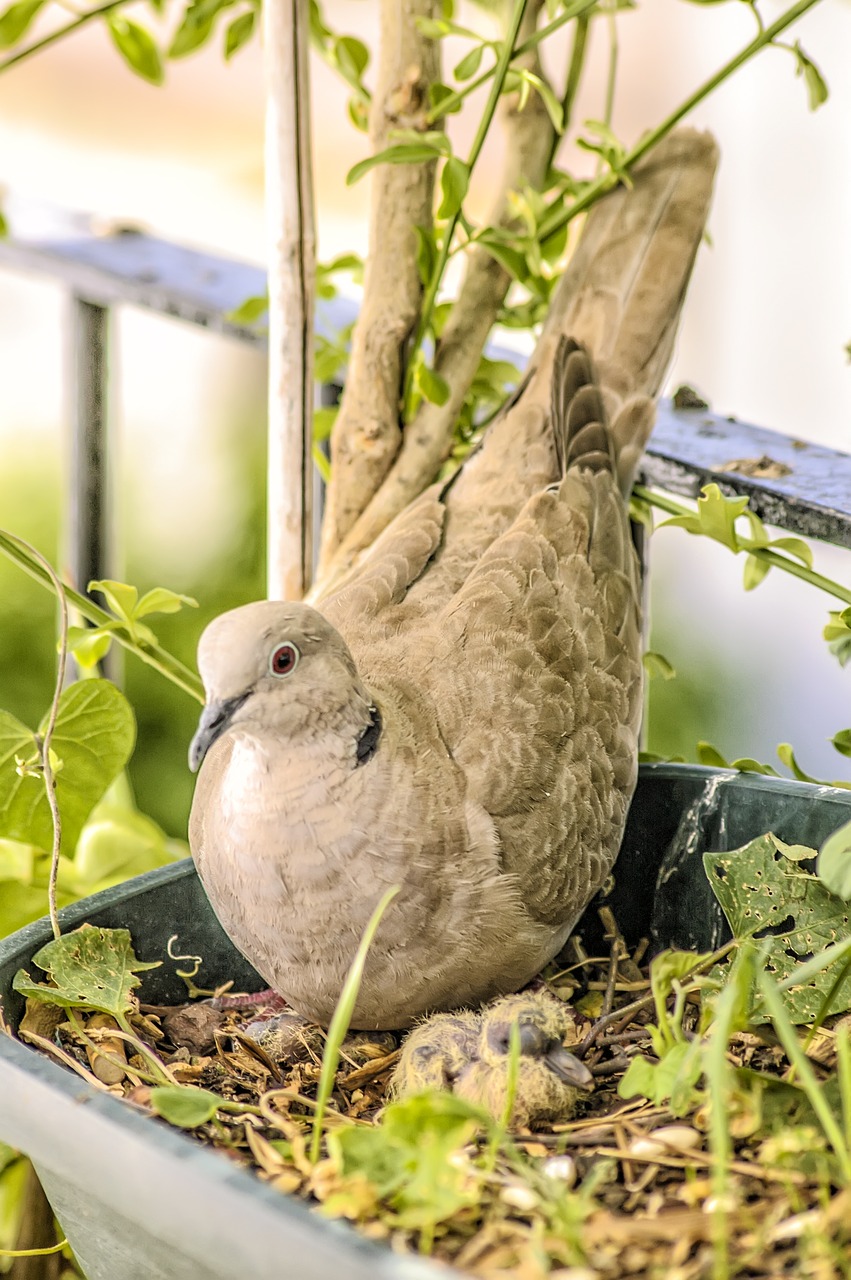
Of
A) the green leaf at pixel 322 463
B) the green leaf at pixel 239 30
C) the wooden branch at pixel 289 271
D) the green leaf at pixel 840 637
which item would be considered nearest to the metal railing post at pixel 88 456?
the green leaf at pixel 322 463

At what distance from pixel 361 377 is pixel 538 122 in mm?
360

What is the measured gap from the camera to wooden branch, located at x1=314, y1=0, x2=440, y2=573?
4.59 ft

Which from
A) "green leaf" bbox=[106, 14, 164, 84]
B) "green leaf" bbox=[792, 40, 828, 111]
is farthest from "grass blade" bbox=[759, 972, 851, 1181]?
"green leaf" bbox=[106, 14, 164, 84]

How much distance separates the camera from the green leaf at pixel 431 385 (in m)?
1.38

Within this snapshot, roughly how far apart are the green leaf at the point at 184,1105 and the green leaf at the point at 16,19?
1123mm

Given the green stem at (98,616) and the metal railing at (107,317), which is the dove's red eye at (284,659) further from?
the metal railing at (107,317)

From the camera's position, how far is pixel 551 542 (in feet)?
4.26

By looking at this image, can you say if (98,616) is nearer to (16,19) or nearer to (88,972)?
(88,972)

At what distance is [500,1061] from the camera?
0.95m

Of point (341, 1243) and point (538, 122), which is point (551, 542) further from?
point (341, 1243)

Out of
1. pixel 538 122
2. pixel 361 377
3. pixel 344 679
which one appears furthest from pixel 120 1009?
pixel 538 122

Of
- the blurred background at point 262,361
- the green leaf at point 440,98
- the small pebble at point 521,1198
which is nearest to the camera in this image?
the small pebble at point 521,1198

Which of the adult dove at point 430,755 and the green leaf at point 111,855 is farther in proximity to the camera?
the green leaf at point 111,855

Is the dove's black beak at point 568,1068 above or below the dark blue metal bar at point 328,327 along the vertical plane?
below
